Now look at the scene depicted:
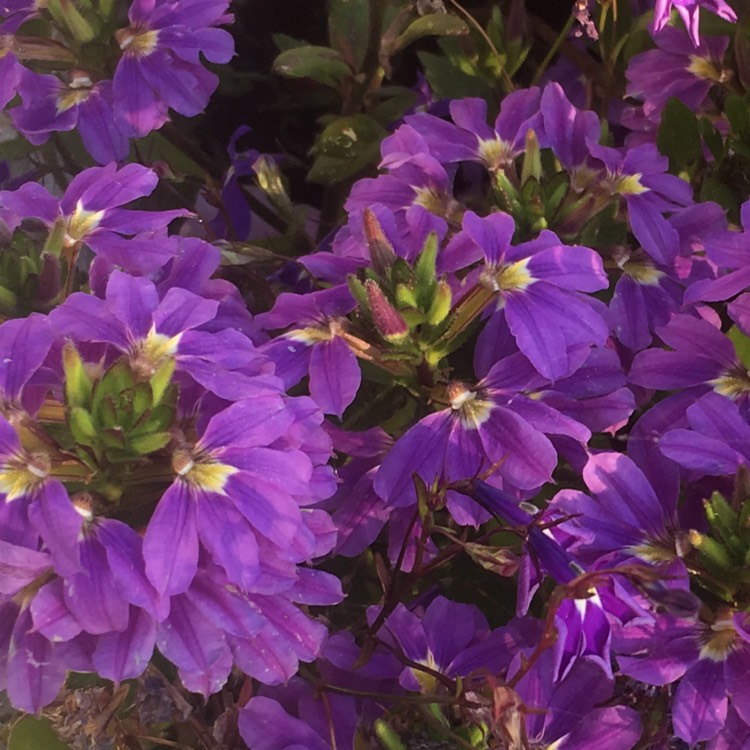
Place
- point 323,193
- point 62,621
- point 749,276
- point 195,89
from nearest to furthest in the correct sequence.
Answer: point 62,621 < point 749,276 < point 195,89 < point 323,193

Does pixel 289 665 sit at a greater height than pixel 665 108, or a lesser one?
lesser

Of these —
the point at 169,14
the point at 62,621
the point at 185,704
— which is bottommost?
the point at 185,704

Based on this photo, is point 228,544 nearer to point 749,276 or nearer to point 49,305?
point 49,305

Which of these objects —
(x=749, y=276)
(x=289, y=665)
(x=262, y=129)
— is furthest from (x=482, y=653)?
(x=262, y=129)

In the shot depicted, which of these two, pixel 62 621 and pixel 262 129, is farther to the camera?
pixel 262 129

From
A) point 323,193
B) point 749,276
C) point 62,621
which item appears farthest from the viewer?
point 323,193

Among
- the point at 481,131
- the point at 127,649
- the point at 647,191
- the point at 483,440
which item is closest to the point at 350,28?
the point at 481,131

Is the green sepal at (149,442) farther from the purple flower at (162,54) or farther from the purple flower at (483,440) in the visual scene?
the purple flower at (162,54)
